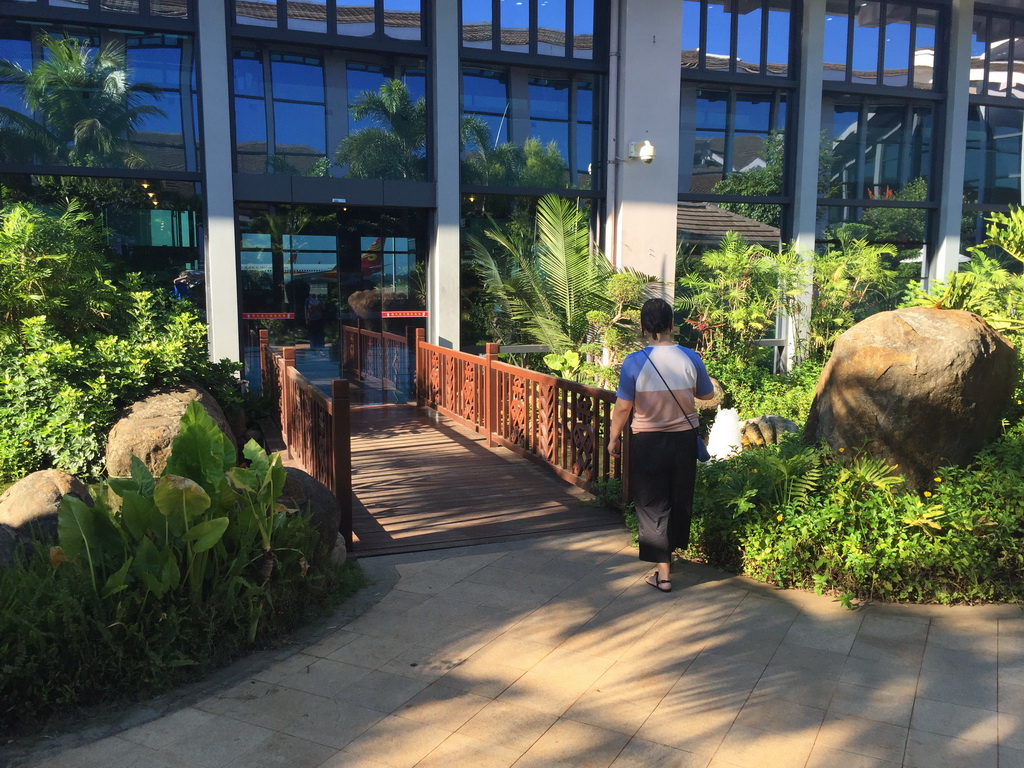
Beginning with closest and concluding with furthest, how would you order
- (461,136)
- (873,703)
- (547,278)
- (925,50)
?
(873,703) → (461,136) → (547,278) → (925,50)

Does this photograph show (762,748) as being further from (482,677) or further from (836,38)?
(836,38)

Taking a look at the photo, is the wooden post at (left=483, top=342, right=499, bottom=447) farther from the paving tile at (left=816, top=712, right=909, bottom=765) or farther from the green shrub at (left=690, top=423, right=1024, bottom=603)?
the paving tile at (left=816, top=712, right=909, bottom=765)

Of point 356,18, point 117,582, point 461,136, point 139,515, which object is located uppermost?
point 356,18

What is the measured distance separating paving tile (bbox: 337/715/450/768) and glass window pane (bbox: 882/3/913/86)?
1450 cm

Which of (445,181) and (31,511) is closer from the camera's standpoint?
(31,511)

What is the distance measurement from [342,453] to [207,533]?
5.78 feet

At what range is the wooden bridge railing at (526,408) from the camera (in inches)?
282

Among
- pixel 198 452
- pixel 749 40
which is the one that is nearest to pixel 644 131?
pixel 749 40

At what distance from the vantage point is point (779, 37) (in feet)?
46.1

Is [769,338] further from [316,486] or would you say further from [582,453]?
[316,486]

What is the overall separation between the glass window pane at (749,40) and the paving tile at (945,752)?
485 inches

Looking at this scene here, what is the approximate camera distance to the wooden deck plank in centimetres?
620

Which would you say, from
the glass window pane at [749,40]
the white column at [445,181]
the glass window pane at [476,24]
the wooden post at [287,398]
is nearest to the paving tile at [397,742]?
the wooden post at [287,398]

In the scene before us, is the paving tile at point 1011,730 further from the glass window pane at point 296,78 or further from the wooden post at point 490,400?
the glass window pane at point 296,78
